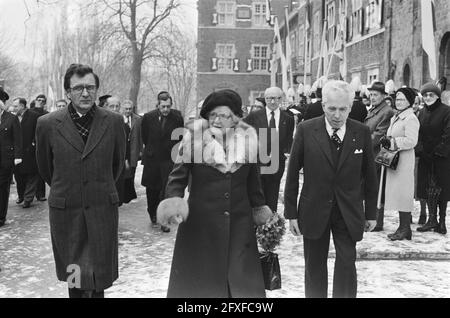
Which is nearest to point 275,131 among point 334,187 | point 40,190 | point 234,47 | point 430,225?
point 430,225

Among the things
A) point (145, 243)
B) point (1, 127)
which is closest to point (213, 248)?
point (145, 243)

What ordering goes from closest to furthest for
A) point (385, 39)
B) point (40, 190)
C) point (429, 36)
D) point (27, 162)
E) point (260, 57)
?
point (27, 162) < point (429, 36) < point (40, 190) < point (385, 39) < point (260, 57)

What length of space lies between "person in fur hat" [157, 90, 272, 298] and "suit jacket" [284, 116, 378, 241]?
0.55 m

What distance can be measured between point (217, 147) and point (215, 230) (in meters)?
0.57

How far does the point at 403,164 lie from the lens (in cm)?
742

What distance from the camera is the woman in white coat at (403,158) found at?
7215mm

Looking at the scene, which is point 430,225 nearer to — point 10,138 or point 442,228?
point 442,228

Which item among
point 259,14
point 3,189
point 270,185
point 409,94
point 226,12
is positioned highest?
point 226,12

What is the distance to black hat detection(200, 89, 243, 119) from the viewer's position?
3.96 meters

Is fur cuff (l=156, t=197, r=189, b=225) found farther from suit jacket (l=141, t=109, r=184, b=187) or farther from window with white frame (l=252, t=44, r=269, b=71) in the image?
window with white frame (l=252, t=44, r=269, b=71)

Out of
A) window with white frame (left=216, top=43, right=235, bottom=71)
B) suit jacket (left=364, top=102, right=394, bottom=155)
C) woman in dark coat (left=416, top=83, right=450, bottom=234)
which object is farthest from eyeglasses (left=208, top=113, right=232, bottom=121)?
window with white frame (left=216, top=43, right=235, bottom=71)

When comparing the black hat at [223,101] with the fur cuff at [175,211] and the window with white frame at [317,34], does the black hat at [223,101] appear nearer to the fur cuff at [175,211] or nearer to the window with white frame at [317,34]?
the fur cuff at [175,211]

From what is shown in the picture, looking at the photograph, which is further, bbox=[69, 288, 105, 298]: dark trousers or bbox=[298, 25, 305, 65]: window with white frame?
bbox=[298, 25, 305, 65]: window with white frame

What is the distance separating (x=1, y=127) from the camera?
29.6 feet
